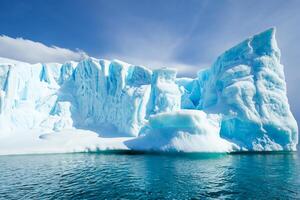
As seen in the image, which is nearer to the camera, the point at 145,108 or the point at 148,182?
the point at 148,182

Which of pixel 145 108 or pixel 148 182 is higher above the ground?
pixel 145 108

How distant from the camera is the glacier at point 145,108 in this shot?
2622cm

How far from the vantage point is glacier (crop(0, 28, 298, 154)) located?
86.0 ft

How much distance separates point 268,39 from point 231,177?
26.6 m

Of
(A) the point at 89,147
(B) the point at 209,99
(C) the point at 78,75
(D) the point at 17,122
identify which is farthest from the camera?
(C) the point at 78,75

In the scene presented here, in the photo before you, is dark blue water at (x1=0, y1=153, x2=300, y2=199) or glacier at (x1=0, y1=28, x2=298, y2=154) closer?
dark blue water at (x1=0, y1=153, x2=300, y2=199)

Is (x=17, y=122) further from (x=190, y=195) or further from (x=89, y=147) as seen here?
(x=190, y=195)

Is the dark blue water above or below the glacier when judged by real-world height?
below

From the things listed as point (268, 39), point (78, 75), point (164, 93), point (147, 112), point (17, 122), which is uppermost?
point (268, 39)

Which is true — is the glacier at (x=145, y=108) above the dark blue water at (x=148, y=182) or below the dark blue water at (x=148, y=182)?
above

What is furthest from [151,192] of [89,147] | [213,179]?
[89,147]

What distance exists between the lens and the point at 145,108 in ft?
118

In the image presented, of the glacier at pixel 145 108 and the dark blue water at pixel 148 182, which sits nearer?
the dark blue water at pixel 148 182

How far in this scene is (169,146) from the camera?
2445 cm
